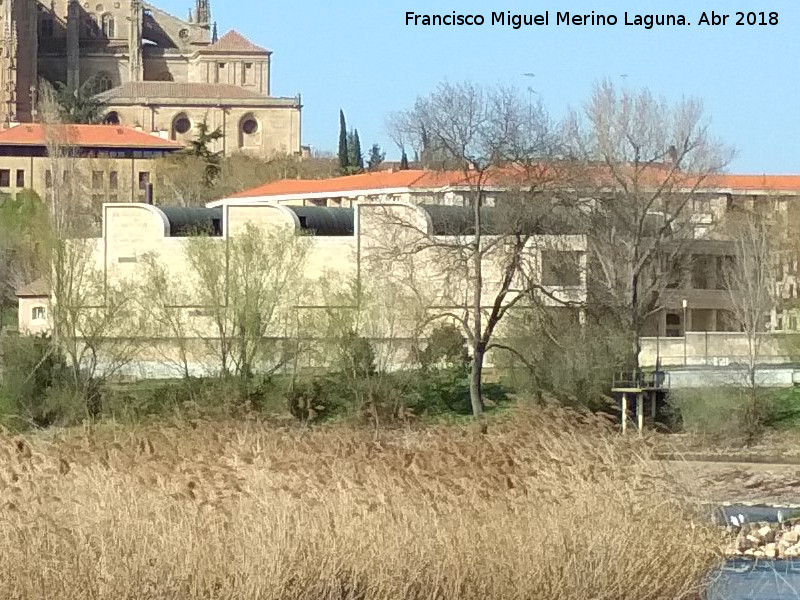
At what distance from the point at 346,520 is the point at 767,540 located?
36.5 feet

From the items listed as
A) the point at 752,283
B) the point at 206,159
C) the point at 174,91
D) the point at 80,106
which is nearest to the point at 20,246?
the point at 206,159

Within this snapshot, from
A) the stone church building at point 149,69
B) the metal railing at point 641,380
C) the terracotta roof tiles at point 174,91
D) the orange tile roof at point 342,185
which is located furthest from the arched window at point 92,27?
the metal railing at point 641,380

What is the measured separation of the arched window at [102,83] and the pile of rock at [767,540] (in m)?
99.7

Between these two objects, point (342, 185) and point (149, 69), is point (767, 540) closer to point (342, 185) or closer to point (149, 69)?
point (342, 185)

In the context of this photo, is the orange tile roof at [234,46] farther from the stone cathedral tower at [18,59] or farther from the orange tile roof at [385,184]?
the orange tile roof at [385,184]

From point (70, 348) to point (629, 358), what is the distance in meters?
12.2

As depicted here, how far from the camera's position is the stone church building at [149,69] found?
365 feet

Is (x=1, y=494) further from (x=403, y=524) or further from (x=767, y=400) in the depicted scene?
(x=767, y=400)

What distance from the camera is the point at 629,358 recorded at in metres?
39.3

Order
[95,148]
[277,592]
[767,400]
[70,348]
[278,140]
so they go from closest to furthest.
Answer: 1. [277,592]
2. [70,348]
3. [767,400]
4. [95,148]
5. [278,140]

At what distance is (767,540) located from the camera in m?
22.8

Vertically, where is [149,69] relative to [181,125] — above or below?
above

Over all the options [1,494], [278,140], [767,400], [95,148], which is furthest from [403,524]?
[278,140]

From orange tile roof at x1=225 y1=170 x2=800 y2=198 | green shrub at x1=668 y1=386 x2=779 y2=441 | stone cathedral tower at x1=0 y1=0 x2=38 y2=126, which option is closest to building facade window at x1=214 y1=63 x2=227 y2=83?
stone cathedral tower at x1=0 y1=0 x2=38 y2=126
